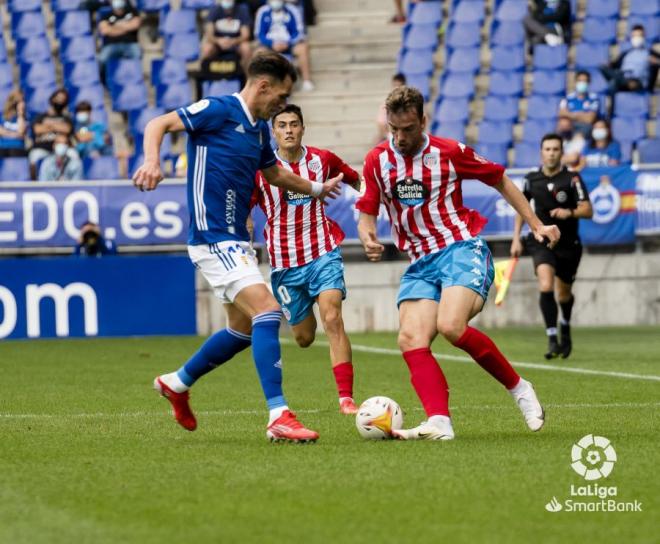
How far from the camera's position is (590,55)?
74.2ft

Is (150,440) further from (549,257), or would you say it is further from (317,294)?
(549,257)

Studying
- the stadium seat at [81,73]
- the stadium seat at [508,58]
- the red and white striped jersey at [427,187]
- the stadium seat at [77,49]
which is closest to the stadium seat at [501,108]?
the stadium seat at [508,58]

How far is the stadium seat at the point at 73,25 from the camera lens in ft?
77.6

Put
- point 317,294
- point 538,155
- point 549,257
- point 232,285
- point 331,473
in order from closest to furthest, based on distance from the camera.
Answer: point 331,473
point 232,285
point 317,294
point 549,257
point 538,155

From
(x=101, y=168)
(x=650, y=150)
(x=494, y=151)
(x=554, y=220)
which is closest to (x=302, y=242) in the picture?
(x=554, y=220)

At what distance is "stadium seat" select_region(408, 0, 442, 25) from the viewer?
23625 millimetres

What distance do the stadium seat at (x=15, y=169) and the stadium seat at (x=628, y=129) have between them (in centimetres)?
811

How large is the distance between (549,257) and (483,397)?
410 cm

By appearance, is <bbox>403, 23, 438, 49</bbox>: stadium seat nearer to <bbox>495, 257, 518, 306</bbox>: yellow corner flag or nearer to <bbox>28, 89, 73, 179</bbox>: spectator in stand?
<bbox>28, 89, 73, 179</bbox>: spectator in stand

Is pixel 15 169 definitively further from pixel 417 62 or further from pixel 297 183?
pixel 297 183

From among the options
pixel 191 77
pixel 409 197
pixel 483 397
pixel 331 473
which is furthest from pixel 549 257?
pixel 191 77

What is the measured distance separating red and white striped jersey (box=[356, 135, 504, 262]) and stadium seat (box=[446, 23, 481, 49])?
15355 mm

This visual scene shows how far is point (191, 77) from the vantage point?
74.8ft

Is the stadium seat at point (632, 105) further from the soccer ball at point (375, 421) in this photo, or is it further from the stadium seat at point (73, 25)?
the soccer ball at point (375, 421)
